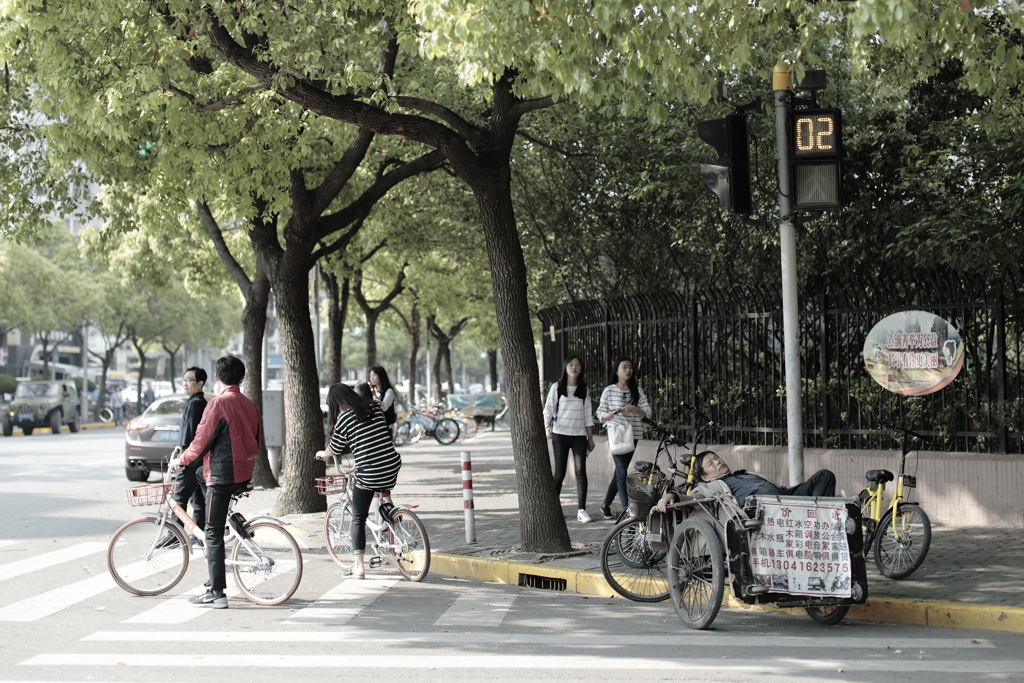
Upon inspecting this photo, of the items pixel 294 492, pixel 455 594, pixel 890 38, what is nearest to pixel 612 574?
pixel 455 594

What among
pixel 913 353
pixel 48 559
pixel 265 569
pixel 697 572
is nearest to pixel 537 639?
pixel 697 572

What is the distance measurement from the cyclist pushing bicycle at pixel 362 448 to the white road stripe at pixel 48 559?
10.5ft

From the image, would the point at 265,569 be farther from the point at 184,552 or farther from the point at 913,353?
the point at 913,353

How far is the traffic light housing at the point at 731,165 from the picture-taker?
8.52 meters

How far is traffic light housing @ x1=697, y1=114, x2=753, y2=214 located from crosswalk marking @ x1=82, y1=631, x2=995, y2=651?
3.27 meters

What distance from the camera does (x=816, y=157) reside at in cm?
829

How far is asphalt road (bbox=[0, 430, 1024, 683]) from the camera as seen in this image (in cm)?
614

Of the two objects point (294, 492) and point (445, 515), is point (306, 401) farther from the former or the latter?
point (445, 515)

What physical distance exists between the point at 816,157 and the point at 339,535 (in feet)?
16.8

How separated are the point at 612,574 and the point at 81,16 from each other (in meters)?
6.74

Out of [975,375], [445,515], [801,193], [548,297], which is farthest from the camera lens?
[548,297]

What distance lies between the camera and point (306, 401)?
13812mm

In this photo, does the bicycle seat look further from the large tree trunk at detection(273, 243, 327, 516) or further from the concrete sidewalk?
the large tree trunk at detection(273, 243, 327, 516)

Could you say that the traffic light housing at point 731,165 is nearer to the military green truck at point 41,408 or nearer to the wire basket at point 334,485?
the wire basket at point 334,485
